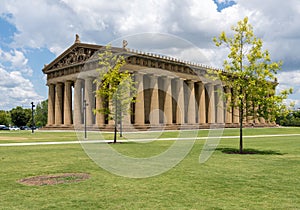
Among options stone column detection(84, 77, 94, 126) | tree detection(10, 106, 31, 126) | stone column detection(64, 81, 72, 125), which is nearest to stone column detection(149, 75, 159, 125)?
stone column detection(84, 77, 94, 126)

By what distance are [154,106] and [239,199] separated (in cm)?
6086

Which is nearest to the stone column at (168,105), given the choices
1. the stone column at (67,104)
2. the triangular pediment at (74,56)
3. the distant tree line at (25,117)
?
the triangular pediment at (74,56)

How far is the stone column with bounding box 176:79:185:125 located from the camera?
74.8 metres

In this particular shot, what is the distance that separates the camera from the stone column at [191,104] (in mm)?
75062

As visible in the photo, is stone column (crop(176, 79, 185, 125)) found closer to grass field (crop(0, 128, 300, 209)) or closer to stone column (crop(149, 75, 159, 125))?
stone column (crop(149, 75, 159, 125))

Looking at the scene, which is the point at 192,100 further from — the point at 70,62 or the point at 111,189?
the point at 111,189

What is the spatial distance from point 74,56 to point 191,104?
30.1m

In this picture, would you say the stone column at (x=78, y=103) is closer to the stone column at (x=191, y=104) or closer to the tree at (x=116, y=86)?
the stone column at (x=191, y=104)

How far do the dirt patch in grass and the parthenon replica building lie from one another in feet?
155

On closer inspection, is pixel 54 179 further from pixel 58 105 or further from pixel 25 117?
pixel 25 117

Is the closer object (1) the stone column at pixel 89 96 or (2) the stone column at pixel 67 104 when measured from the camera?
(1) the stone column at pixel 89 96

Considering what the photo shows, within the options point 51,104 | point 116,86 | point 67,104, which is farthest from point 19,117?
point 116,86

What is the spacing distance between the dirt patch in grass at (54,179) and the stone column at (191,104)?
62.3 metres

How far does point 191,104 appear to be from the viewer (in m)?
82.2
